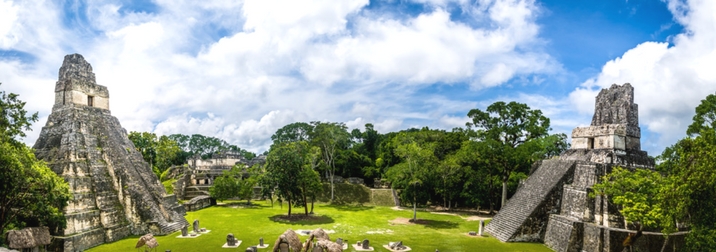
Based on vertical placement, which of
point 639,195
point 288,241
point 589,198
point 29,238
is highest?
point 639,195

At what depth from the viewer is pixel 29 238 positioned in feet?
42.8

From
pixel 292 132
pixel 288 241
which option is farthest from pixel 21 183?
pixel 292 132

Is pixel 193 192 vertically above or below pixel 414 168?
below

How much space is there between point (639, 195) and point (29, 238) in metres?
21.4

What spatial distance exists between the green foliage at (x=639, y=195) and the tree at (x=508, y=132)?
11702 mm

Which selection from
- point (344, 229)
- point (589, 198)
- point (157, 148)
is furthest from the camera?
point (157, 148)

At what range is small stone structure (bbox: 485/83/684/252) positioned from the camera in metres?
15.3

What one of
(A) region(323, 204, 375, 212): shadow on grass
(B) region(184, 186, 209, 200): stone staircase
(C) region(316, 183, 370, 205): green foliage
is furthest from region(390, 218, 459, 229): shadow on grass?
(B) region(184, 186, 209, 200): stone staircase

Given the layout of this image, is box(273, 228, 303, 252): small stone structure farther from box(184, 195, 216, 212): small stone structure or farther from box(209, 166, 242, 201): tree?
box(209, 166, 242, 201): tree

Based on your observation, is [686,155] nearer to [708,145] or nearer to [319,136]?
[708,145]

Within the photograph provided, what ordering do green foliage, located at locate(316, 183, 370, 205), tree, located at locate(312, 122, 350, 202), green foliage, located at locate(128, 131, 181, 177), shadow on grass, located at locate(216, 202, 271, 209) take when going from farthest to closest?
green foliage, located at locate(128, 131, 181, 177)
tree, located at locate(312, 122, 350, 202)
green foliage, located at locate(316, 183, 370, 205)
shadow on grass, located at locate(216, 202, 271, 209)

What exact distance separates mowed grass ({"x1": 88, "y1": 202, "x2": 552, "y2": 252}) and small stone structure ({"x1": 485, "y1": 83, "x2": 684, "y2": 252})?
1.22 m

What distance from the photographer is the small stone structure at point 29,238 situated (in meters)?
12.6

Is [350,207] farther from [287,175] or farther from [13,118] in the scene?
[13,118]
